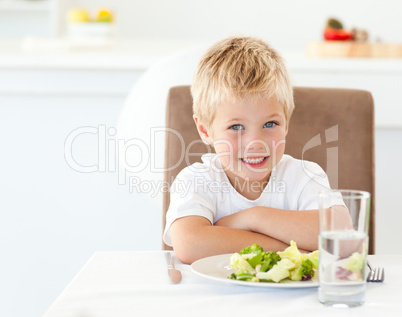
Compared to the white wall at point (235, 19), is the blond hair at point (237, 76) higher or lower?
lower

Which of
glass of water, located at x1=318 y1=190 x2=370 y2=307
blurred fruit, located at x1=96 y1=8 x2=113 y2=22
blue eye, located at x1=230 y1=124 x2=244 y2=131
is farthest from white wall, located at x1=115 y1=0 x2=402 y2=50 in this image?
glass of water, located at x1=318 y1=190 x2=370 y2=307

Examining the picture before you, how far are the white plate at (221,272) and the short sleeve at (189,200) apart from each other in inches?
8.2

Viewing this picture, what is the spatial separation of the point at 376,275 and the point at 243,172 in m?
0.39

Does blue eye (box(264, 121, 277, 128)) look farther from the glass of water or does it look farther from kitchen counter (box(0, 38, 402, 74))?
kitchen counter (box(0, 38, 402, 74))

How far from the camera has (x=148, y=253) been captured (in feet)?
3.56

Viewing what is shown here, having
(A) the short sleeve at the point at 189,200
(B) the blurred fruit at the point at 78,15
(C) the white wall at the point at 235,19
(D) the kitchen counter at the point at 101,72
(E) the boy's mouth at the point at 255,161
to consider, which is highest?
(C) the white wall at the point at 235,19

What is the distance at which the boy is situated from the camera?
3.79 feet

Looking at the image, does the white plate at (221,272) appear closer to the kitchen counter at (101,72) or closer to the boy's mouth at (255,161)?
the boy's mouth at (255,161)

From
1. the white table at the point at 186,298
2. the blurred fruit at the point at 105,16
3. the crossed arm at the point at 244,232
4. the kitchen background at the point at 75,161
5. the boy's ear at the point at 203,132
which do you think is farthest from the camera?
the blurred fruit at the point at 105,16

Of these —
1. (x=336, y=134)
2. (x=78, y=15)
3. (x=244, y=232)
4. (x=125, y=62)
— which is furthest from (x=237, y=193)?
(x=78, y=15)

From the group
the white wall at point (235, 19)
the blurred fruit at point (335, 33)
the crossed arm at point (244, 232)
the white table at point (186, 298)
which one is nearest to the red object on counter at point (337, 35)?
the blurred fruit at point (335, 33)

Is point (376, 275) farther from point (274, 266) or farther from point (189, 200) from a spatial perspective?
point (189, 200)

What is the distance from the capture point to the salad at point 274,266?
87 cm

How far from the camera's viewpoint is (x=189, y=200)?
1.21 meters
